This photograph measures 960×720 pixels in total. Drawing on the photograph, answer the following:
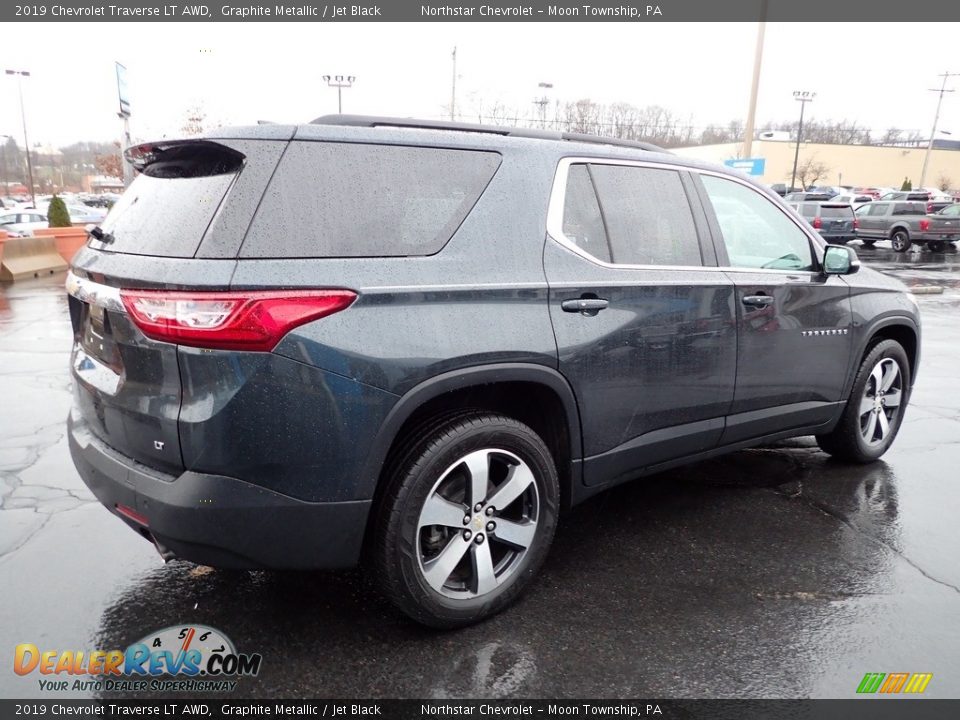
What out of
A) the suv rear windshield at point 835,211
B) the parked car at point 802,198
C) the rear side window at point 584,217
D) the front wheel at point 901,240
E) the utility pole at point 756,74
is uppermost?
the utility pole at point 756,74

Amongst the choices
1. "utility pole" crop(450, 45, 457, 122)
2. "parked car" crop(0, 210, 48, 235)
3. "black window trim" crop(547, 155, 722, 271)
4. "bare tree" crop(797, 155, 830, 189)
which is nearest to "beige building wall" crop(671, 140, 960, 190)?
"bare tree" crop(797, 155, 830, 189)

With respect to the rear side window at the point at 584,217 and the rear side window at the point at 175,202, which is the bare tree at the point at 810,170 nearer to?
the rear side window at the point at 584,217

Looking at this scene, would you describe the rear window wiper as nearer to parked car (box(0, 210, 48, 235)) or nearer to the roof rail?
the roof rail

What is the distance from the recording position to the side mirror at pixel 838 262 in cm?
404

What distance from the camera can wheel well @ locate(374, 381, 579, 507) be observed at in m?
2.63

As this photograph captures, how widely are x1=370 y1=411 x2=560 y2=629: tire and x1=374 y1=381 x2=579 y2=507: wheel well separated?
A: 6 cm

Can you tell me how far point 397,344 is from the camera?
7.94ft

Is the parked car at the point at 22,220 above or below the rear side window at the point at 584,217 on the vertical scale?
below

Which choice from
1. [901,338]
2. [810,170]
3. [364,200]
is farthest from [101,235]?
[810,170]

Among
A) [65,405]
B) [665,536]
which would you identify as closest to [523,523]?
[665,536]

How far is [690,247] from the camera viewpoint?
11.4 feet

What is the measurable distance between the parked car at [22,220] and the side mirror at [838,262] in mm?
29280

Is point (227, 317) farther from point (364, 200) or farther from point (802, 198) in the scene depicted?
point (802, 198)

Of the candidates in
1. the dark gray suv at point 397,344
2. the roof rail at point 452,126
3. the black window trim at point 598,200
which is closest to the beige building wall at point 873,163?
the black window trim at point 598,200
